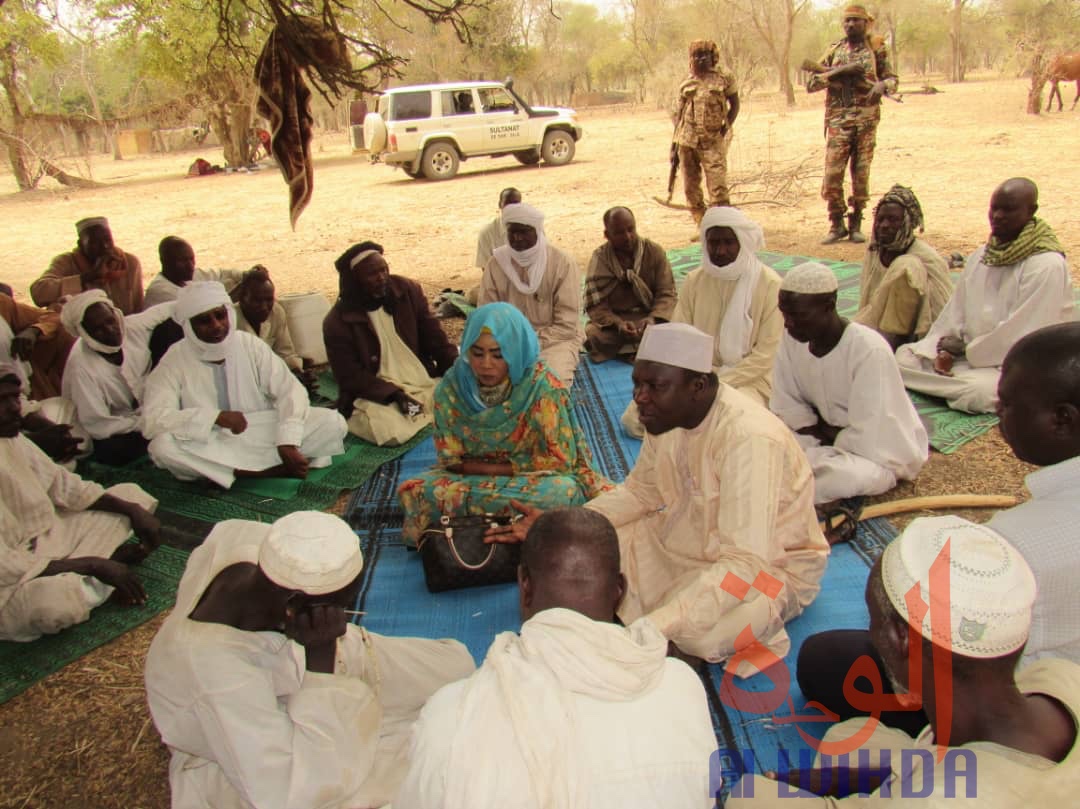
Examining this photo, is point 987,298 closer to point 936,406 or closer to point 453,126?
point 936,406

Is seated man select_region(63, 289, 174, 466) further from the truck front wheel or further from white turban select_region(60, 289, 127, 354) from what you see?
the truck front wheel

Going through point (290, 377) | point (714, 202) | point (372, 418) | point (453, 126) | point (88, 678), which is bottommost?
point (88, 678)

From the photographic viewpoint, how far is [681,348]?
2.17 metres

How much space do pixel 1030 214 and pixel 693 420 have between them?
9.47 feet

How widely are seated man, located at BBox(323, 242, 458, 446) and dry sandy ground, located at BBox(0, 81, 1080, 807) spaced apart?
1.79 m

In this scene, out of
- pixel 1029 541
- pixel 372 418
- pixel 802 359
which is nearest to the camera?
pixel 1029 541

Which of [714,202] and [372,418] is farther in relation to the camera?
[714,202]

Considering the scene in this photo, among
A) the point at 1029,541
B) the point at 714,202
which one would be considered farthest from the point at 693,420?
the point at 714,202

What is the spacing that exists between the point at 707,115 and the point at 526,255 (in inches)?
148

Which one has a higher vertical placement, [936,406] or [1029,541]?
[1029,541]

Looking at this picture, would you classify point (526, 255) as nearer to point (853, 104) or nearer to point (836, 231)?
point (836, 231)

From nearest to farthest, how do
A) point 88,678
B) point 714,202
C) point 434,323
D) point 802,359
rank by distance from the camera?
point 88,678 < point 802,359 < point 434,323 < point 714,202

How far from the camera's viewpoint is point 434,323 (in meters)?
4.86

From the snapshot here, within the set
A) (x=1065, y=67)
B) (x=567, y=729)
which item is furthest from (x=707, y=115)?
(x=1065, y=67)
